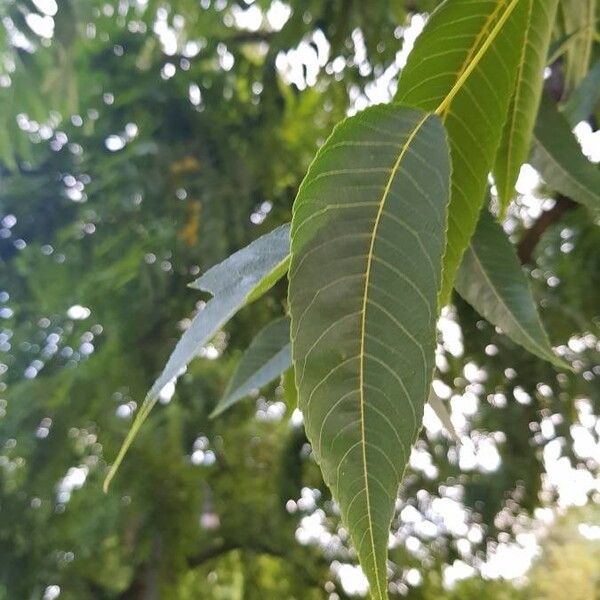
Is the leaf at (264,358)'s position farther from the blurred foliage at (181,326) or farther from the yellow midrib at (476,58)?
the blurred foliage at (181,326)

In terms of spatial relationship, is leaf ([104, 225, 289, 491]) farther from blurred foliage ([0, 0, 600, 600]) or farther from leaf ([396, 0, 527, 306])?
blurred foliage ([0, 0, 600, 600])

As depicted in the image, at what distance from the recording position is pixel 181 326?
762mm

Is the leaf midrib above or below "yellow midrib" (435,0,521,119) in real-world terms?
above

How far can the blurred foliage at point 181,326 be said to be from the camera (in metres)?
0.70

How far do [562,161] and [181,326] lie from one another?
523 millimetres

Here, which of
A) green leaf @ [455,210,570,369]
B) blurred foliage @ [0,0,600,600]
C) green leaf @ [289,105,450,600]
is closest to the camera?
green leaf @ [289,105,450,600]

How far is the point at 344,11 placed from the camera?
0.66 metres

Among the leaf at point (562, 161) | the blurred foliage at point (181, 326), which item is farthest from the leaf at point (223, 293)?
the blurred foliage at point (181, 326)

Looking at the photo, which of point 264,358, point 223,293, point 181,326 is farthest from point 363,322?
point 181,326

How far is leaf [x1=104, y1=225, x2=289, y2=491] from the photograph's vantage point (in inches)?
6.5

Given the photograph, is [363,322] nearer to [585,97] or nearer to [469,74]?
[469,74]

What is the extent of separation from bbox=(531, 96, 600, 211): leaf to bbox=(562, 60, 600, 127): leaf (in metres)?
0.03

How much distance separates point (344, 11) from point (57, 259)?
437 mm

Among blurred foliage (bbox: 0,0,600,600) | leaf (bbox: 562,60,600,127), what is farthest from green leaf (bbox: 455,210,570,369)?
blurred foliage (bbox: 0,0,600,600)
